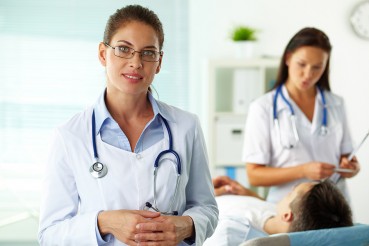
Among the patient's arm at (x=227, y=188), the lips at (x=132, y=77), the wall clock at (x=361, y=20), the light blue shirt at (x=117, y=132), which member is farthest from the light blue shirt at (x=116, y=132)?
the wall clock at (x=361, y=20)

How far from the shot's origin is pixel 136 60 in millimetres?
1406

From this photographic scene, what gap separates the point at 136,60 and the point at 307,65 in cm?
118

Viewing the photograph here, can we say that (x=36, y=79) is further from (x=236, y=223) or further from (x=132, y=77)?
(x=132, y=77)

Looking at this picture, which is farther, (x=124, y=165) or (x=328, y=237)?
(x=328, y=237)

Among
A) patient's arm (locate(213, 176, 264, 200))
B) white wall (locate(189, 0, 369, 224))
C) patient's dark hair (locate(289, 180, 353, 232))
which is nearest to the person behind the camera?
patient's dark hair (locate(289, 180, 353, 232))

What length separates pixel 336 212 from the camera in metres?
1.98

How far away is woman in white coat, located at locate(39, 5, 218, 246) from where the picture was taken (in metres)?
1.37

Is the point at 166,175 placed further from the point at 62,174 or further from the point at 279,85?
the point at 279,85

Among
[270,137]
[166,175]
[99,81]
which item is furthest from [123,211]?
[99,81]

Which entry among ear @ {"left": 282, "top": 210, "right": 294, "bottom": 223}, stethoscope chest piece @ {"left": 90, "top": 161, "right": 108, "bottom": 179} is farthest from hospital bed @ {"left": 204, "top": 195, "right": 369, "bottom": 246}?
stethoscope chest piece @ {"left": 90, "top": 161, "right": 108, "bottom": 179}

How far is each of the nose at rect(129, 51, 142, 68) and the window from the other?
10.6ft

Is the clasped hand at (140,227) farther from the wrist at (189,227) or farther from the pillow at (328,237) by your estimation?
the pillow at (328,237)

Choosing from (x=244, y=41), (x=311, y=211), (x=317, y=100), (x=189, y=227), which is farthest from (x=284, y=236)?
(x=244, y=41)

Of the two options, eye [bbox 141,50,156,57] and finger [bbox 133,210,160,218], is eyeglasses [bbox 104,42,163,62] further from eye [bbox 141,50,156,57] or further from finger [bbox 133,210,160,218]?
finger [bbox 133,210,160,218]
